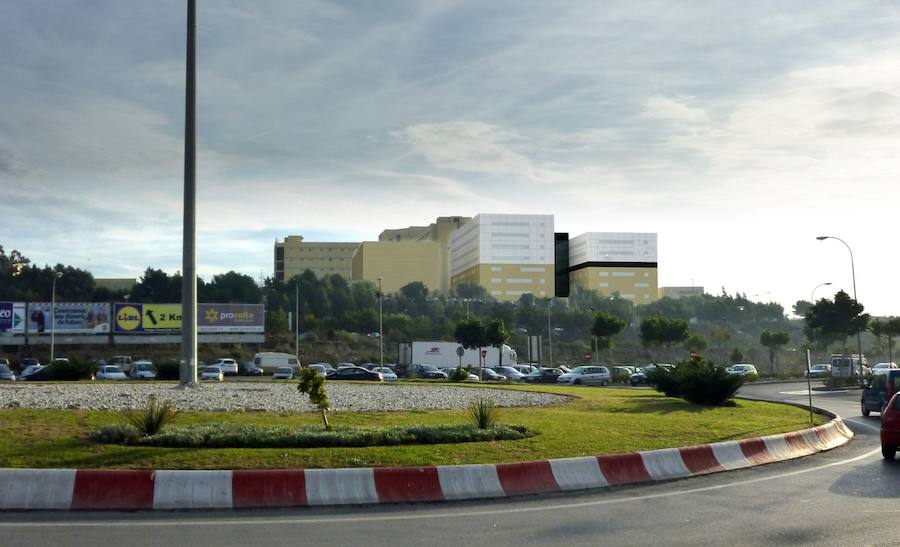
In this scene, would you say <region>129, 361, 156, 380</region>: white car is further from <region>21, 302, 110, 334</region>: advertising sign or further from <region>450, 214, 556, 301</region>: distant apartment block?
<region>450, 214, 556, 301</region>: distant apartment block

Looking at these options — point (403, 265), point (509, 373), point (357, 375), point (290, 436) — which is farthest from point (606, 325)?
point (403, 265)

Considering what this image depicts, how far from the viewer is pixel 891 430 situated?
16.8 meters

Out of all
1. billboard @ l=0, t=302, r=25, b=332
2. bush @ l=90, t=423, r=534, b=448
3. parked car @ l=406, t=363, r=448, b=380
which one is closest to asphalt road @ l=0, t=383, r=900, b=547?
bush @ l=90, t=423, r=534, b=448

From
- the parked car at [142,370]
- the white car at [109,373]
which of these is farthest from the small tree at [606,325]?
the white car at [109,373]

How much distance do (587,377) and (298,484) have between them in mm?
50691

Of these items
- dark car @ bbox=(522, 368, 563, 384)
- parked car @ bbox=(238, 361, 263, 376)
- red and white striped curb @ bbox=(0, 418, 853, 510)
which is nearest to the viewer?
red and white striped curb @ bbox=(0, 418, 853, 510)

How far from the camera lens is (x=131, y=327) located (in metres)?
87.1

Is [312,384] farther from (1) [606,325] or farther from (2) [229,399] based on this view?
(1) [606,325]

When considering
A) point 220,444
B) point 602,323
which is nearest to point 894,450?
point 220,444

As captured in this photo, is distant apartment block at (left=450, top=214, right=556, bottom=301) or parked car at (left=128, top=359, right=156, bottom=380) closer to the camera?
distant apartment block at (left=450, top=214, right=556, bottom=301)

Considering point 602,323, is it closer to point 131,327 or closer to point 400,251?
point 131,327

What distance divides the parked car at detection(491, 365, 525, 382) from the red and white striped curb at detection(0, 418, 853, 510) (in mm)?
53134

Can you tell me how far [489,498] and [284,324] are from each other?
313 ft

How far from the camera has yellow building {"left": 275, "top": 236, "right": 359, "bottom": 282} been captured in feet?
634
